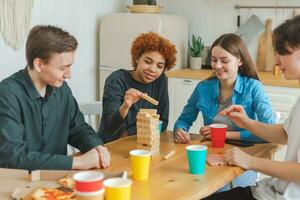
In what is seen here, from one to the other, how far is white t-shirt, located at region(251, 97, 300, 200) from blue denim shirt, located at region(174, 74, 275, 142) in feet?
1.10

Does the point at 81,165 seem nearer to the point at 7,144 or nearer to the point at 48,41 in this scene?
the point at 7,144

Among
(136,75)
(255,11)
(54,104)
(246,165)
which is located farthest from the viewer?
(255,11)

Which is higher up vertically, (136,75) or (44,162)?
(136,75)

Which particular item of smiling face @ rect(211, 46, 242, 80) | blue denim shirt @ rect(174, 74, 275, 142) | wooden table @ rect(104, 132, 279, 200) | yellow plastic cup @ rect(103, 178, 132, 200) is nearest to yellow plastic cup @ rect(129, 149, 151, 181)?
wooden table @ rect(104, 132, 279, 200)

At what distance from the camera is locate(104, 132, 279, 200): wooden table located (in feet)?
4.92

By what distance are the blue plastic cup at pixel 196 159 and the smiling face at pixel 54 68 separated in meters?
0.61

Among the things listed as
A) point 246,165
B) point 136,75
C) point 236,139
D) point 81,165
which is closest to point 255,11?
point 136,75

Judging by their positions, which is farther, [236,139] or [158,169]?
[236,139]

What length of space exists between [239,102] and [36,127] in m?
1.01

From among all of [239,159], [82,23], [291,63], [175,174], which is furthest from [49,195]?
[82,23]

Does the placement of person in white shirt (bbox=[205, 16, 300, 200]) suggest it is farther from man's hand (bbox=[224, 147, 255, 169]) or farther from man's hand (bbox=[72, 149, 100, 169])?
man's hand (bbox=[72, 149, 100, 169])

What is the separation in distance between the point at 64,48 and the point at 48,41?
0.07m

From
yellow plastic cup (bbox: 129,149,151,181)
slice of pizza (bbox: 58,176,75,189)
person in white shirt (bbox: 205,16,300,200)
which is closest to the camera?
slice of pizza (bbox: 58,176,75,189)

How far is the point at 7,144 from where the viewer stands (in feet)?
5.53
